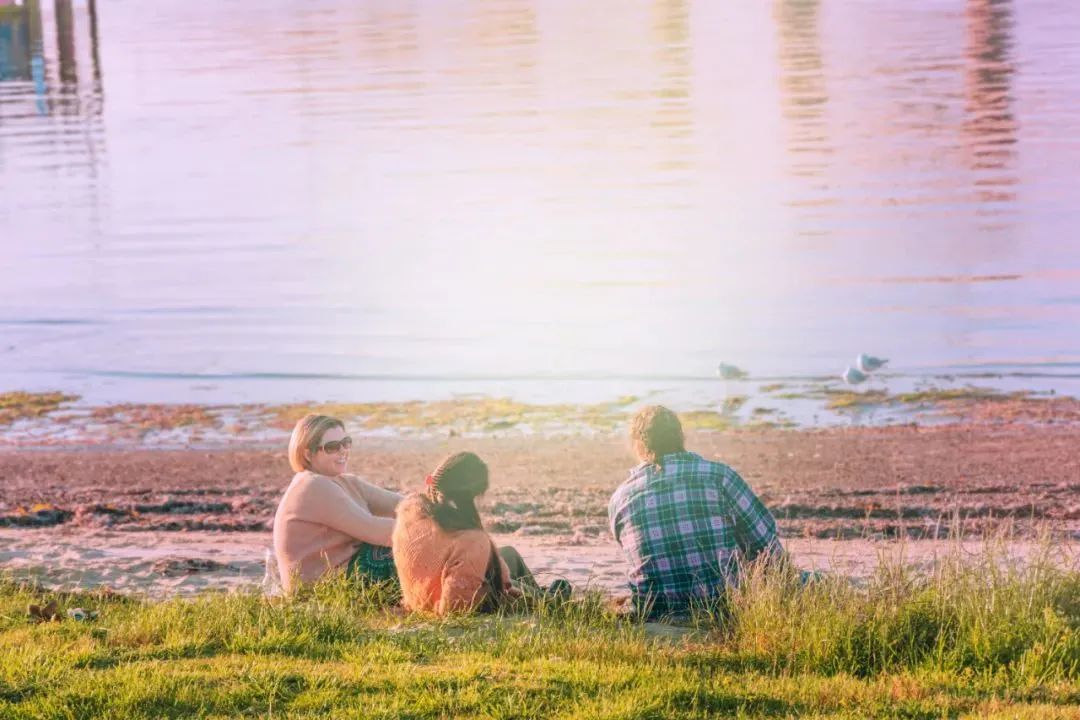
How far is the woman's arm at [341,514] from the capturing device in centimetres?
674

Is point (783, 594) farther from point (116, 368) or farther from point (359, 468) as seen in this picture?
point (116, 368)

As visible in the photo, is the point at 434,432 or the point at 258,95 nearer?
the point at 434,432

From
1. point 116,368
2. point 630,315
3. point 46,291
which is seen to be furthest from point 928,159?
point 116,368

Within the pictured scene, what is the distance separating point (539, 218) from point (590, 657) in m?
24.9

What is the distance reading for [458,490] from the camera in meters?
6.25

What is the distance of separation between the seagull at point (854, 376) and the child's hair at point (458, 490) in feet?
30.4

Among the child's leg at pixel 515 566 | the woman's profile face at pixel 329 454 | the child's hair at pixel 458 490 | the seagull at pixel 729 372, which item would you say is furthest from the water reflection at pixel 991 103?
the child's hair at pixel 458 490

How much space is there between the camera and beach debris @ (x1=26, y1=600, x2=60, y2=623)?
258 inches

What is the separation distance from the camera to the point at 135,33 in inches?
3253

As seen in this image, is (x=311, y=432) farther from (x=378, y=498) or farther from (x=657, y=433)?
(x=657, y=433)

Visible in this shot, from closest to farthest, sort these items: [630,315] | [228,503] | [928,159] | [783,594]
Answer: [783,594]
[228,503]
[630,315]
[928,159]

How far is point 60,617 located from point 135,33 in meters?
80.6

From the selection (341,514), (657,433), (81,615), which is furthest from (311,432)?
(657,433)

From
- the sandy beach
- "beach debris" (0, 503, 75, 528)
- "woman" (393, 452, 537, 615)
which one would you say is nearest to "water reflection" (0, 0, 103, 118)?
the sandy beach
